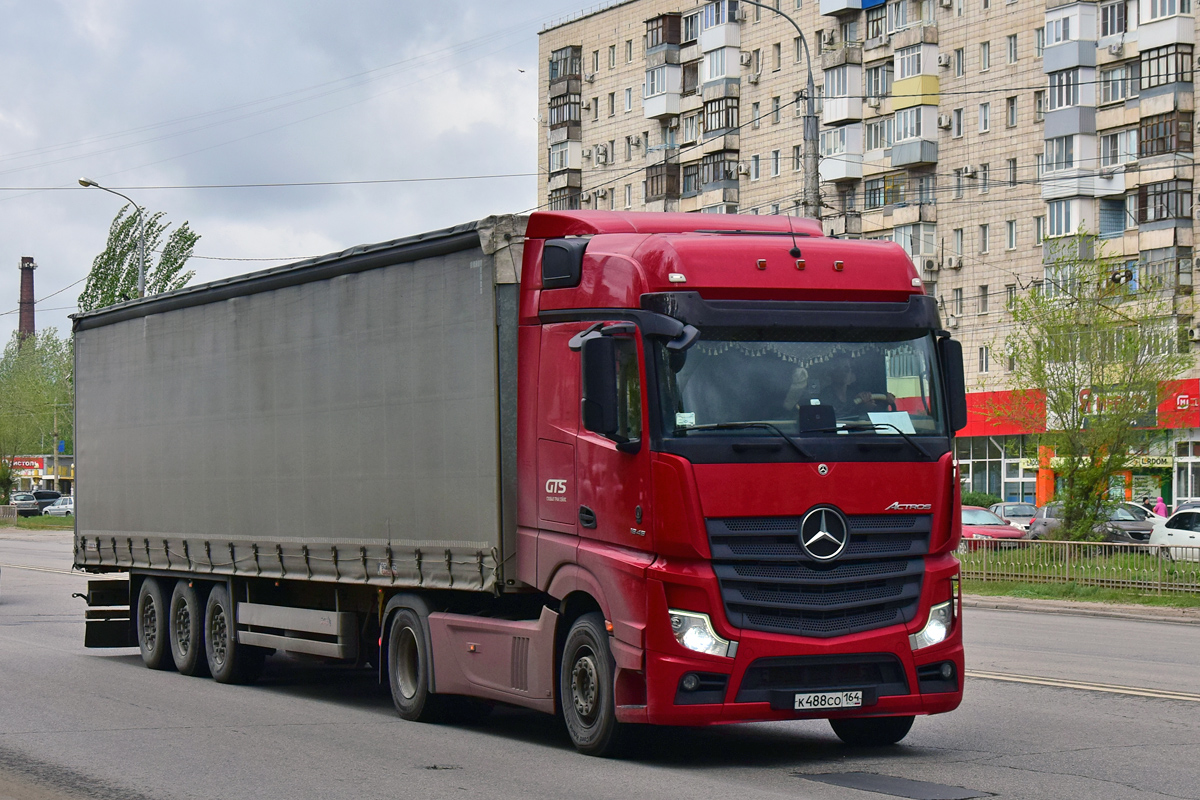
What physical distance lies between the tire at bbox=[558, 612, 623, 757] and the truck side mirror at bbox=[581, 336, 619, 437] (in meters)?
1.21

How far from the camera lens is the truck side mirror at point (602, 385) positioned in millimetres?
9766

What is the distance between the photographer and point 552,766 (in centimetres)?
976

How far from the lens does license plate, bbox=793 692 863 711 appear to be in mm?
9578

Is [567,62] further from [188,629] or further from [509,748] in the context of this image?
[509,748]

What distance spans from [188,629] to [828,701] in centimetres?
832

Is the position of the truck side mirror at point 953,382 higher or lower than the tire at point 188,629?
higher

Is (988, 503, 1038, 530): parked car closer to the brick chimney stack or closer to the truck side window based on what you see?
the truck side window

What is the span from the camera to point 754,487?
376 inches

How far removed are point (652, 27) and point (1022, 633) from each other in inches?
2295

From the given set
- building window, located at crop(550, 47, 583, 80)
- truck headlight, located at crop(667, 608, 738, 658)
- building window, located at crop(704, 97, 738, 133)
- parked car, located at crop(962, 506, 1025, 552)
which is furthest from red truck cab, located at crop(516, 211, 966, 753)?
building window, located at crop(550, 47, 583, 80)

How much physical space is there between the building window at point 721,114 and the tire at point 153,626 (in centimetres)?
5705

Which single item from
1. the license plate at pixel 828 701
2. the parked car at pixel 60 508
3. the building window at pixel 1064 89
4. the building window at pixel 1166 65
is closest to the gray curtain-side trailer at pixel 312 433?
the license plate at pixel 828 701

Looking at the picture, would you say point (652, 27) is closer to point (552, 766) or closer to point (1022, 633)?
point (1022, 633)

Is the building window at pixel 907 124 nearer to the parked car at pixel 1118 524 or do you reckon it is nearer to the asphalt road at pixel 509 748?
the parked car at pixel 1118 524
